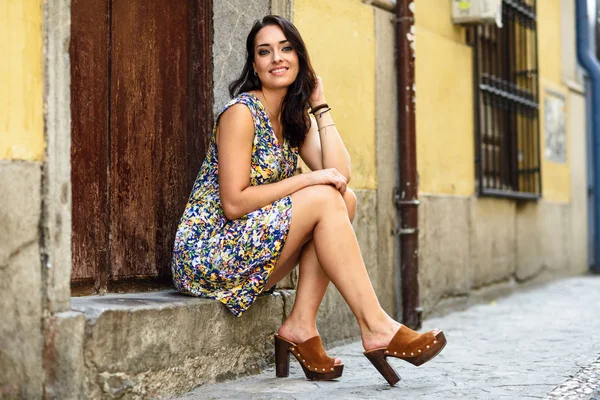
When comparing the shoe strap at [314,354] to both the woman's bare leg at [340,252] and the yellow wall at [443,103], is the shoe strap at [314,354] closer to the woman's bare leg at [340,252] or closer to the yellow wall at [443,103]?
the woman's bare leg at [340,252]

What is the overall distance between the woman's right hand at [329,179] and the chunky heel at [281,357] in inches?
26.1

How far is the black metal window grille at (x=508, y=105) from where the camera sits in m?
7.28

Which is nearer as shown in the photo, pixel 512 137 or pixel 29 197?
pixel 29 197

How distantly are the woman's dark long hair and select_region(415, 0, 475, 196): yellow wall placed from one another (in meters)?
2.09

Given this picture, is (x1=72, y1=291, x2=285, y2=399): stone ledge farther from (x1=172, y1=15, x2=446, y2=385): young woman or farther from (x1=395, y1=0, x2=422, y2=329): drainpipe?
(x1=395, y1=0, x2=422, y2=329): drainpipe

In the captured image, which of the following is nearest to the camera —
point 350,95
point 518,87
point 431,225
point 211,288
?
point 211,288


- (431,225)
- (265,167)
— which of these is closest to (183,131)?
(265,167)

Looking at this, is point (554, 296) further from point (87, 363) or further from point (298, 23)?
point (87, 363)

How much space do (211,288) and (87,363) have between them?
790mm

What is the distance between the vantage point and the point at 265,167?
12.8 ft

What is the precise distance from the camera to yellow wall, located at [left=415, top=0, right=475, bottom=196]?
616 centimetres

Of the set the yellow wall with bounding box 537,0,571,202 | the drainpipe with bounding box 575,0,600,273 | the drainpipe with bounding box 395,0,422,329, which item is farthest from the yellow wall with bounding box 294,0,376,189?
the drainpipe with bounding box 575,0,600,273

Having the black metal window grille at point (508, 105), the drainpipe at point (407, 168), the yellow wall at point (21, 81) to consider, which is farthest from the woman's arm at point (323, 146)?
the black metal window grille at point (508, 105)

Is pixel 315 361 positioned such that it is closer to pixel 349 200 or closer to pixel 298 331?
pixel 298 331
